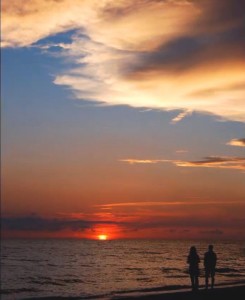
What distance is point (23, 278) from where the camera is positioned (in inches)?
1870

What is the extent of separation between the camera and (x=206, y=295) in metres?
21.8

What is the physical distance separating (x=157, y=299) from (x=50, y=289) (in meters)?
16.0

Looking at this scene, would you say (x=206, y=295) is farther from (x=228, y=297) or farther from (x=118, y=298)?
(x=118, y=298)

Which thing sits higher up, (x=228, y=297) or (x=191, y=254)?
(x=191, y=254)

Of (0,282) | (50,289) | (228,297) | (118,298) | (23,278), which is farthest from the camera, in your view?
(23,278)

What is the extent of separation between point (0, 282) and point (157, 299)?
24196 millimetres

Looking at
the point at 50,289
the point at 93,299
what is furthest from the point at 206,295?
the point at 50,289

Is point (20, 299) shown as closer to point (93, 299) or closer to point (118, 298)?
point (93, 299)

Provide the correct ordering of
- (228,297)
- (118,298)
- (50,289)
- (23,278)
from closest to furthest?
(228,297), (118,298), (50,289), (23,278)

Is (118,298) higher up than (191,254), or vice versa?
(191,254)

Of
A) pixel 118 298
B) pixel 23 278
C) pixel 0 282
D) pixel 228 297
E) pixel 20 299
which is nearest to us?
pixel 228 297

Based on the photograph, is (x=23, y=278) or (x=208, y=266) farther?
(x=23, y=278)

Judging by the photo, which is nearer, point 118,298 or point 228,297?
point 228,297

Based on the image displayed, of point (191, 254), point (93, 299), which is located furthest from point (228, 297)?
point (93, 299)
